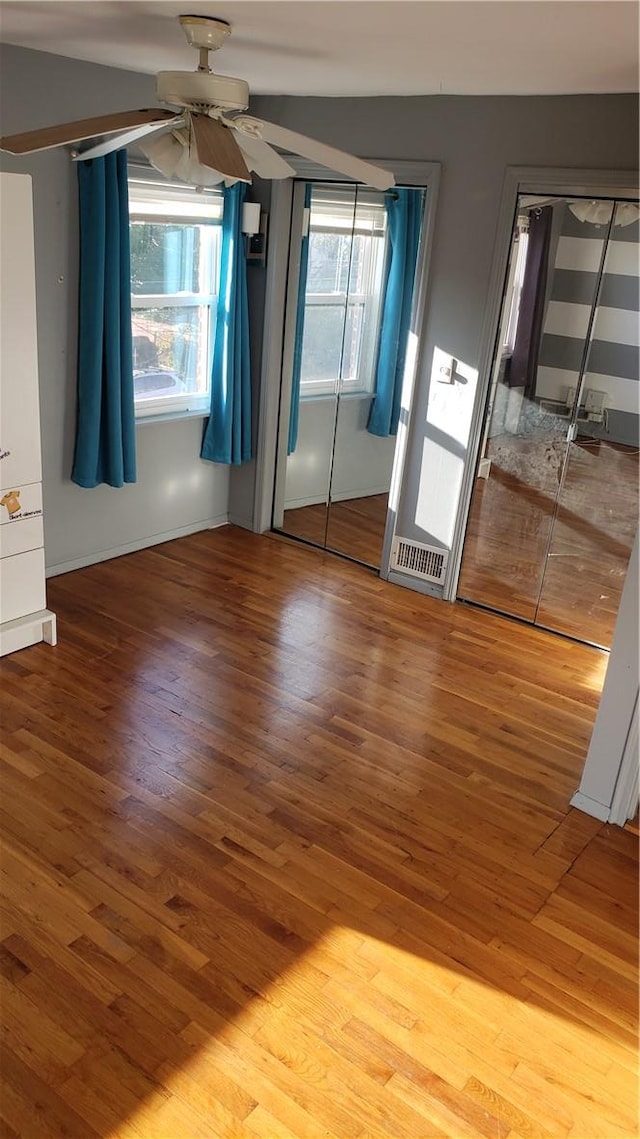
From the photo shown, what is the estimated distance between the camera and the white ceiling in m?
2.56

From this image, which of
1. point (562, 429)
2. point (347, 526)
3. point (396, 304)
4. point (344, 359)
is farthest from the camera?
point (347, 526)

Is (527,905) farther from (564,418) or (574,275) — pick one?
(574,275)

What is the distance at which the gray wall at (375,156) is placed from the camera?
12.8ft

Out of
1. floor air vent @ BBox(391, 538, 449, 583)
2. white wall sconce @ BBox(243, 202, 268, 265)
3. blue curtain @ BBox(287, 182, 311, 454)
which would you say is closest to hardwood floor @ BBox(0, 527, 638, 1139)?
floor air vent @ BBox(391, 538, 449, 583)

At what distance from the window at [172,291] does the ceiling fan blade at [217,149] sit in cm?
227

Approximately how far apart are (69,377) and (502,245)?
223cm

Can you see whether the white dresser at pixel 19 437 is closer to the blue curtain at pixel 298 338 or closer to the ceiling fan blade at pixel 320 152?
the ceiling fan blade at pixel 320 152

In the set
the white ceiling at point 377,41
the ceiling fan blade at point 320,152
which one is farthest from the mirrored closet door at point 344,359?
the ceiling fan blade at point 320,152

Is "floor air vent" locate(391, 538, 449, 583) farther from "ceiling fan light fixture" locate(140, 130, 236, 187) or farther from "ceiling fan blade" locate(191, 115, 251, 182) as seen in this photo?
"ceiling fan blade" locate(191, 115, 251, 182)

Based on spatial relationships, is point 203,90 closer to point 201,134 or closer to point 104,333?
point 201,134

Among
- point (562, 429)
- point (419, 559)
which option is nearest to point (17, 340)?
point (419, 559)

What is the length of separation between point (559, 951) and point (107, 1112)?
1342mm

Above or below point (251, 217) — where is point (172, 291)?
below

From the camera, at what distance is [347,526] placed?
537 cm
